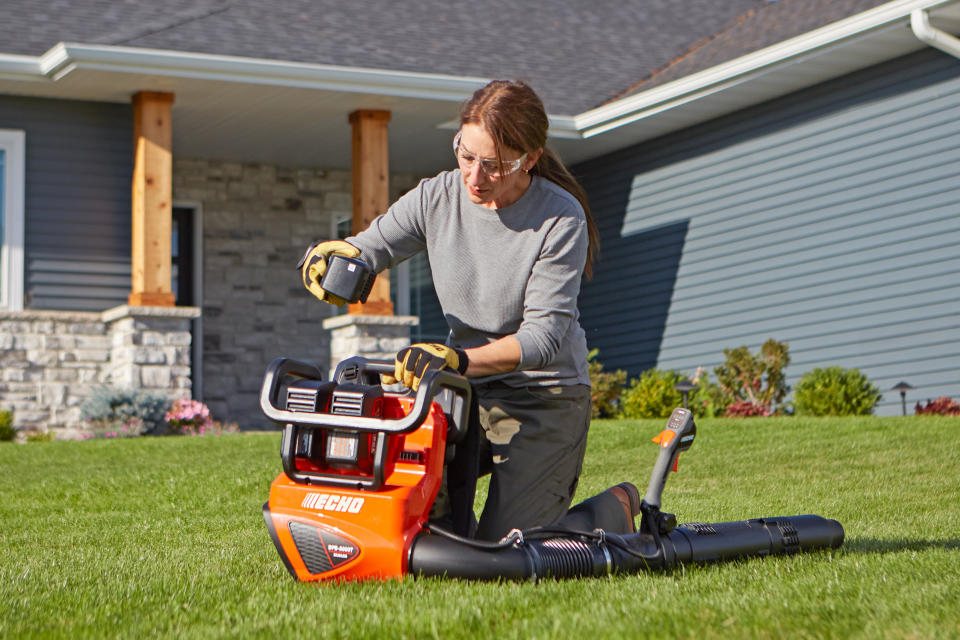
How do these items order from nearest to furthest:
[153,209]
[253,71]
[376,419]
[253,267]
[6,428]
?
[376,419], [6,428], [253,71], [153,209], [253,267]

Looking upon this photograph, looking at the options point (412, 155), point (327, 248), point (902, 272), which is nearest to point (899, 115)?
point (902, 272)

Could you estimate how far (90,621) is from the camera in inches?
117

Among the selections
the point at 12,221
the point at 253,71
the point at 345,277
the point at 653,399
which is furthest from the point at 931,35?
Result: the point at 12,221

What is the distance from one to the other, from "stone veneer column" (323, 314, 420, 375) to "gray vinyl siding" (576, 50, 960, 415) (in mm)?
3292

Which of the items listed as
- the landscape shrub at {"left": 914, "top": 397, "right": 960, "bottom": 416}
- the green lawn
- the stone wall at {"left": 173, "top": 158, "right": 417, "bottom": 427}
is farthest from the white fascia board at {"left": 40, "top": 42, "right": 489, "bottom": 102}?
the landscape shrub at {"left": 914, "top": 397, "right": 960, "bottom": 416}

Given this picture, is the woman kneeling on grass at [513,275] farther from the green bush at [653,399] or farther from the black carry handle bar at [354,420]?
the green bush at [653,399]

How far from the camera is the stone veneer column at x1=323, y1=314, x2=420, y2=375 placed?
12.3 metres

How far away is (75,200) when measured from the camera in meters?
12.7

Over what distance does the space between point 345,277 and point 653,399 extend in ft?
29.8

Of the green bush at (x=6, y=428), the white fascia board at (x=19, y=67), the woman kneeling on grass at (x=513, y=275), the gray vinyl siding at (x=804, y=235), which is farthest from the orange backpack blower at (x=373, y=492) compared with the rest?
the white fascia board at (x=19, y=67)

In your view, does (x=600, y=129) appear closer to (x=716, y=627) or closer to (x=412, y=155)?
(x=412, y=155)

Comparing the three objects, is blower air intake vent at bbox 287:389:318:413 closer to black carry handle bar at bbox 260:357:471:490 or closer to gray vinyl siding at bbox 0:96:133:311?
black carry handle bar at bbox 260:357:471:490

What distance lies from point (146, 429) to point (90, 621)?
873 cm

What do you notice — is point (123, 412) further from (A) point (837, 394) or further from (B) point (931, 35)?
(B) point (931, 35)
